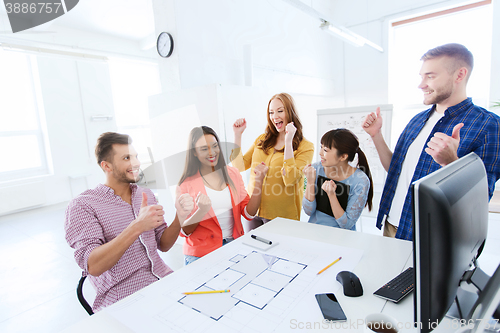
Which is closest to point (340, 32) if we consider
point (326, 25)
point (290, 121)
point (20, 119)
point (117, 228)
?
point (326, 25)

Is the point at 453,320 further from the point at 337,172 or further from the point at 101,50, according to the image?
the point at 101,50

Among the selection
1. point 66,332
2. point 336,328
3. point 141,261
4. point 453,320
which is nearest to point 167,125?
point 141,261

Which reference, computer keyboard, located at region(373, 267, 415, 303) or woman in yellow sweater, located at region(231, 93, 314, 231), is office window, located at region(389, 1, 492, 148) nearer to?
woman in yellow sweater, located at region(231, 93, 314, 231)

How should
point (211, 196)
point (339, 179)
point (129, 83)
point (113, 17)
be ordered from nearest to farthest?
point (211, 196)
point (339, 179)
point (113, 17)
point (129, 83)

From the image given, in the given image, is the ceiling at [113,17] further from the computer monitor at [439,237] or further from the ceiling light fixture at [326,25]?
the computer monitor at [439,237]

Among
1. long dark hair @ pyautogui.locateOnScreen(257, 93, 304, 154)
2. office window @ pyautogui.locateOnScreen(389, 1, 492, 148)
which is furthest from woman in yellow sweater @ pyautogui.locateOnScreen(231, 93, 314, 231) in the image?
office window @ pyautogui.locateOnScreen(389, 1, 492, 148)

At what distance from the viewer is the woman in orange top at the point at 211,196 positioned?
1.51 m

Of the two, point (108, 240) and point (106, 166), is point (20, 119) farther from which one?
point (108, 240)

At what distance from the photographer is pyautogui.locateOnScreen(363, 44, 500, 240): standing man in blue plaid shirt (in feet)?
4.15

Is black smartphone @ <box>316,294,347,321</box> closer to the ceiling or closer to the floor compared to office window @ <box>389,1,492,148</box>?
closer to the floor

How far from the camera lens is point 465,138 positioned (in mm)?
1315

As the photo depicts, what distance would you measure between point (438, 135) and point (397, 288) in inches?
25.8

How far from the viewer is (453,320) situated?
2.51 ft

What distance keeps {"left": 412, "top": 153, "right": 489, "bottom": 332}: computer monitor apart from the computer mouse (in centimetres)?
32
